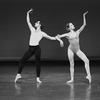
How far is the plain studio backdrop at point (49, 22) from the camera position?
32.3ft

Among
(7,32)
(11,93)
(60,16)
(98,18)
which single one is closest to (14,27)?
(7,32)

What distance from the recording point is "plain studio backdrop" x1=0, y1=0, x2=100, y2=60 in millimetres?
9844

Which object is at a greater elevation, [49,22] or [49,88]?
[49,22]

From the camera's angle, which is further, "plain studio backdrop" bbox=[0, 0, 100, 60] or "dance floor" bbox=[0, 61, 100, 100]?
"plain studio backdrop" bbox=[0, 0, 100, 60]

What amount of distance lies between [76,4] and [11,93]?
561cm

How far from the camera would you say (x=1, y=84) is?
19.5 ft

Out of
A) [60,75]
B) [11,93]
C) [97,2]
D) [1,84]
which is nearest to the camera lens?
[11,93]

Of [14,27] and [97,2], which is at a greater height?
[97,2]

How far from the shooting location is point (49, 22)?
389 inches

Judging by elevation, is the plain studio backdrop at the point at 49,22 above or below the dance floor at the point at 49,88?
above

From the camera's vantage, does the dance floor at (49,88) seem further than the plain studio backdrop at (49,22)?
No

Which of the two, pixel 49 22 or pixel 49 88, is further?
pixel 49 22

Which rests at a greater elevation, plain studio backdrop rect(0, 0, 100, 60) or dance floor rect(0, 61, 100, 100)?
plain studio backdrop rect(0, 0, 100, 60)

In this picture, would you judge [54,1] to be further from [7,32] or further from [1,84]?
[1,84]
